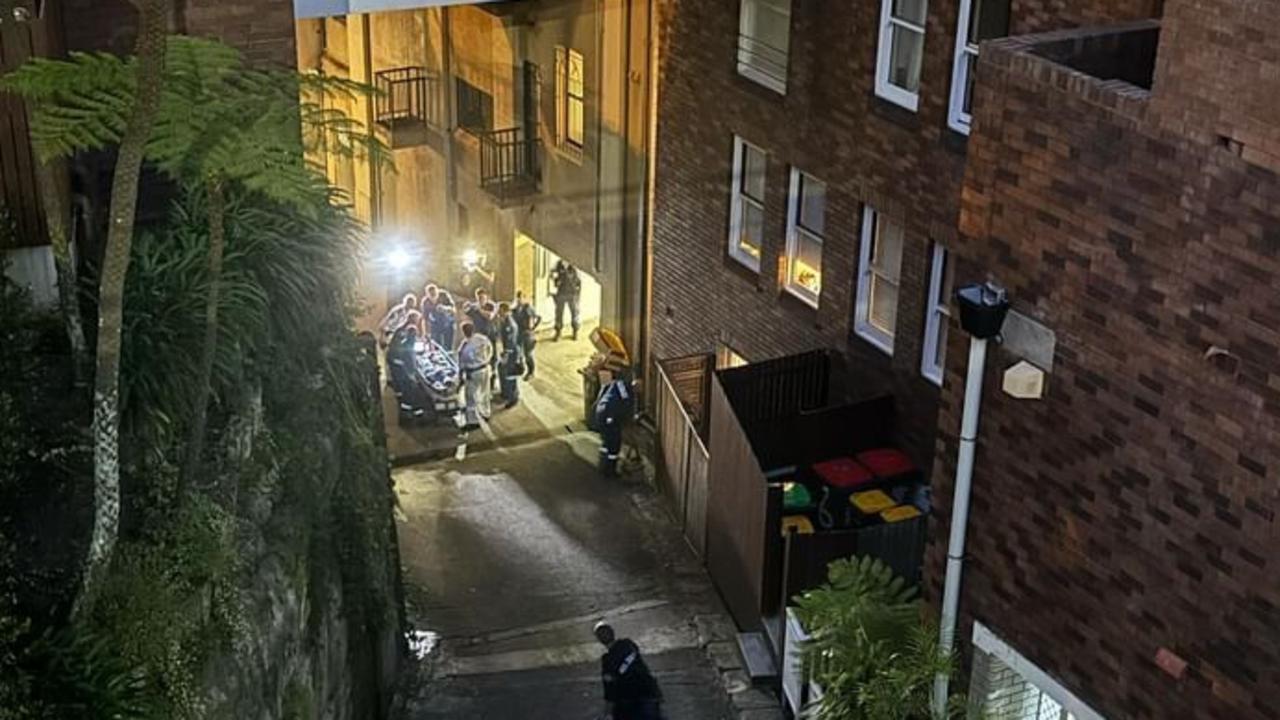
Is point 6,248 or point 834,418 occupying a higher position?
point 6,248

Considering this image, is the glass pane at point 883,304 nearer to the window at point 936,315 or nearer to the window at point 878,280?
the window at point 878,280

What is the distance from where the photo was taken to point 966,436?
8.98 meters

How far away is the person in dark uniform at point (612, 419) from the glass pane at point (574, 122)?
14.7ft

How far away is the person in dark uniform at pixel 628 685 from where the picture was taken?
1269 centimetres

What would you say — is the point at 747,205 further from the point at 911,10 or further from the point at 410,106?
the point at 410,106

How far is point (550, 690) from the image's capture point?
14.1 m

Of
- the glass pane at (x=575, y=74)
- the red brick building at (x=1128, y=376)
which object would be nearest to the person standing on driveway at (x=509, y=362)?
the glass pane at (x=575, y=74)

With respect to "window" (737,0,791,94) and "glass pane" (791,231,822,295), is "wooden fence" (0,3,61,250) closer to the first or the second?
"window" (737,0,791,94)

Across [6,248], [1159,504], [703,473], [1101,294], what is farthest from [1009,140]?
[703,473]

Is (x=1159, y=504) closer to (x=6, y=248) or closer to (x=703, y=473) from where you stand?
(x=6, y=248)

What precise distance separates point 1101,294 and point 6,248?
7.29 metres

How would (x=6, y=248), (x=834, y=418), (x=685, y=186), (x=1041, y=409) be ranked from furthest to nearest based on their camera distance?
(x=685, y=186) < (x=834, y=418) < (x=6, y=248) < (x=1041, y=409)

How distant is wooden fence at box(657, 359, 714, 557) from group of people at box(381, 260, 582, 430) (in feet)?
9.59

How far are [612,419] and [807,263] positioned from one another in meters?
3.00
